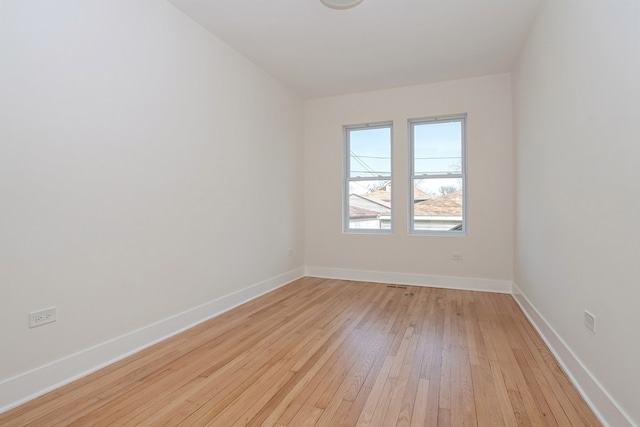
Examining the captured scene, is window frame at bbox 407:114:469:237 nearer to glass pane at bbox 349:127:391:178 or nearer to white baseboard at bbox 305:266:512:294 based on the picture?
glass pane at bbox 349:127:391:178

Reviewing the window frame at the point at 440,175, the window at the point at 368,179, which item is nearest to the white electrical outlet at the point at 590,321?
the window frame at the point at 440,175

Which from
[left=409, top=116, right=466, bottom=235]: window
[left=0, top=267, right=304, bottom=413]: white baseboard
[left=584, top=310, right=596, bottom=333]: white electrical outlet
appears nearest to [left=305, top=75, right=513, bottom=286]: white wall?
[left=409, top=116, right=466, bottom=235]: window

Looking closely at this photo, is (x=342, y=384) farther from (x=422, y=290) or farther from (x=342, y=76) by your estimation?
(x=342, y=76)

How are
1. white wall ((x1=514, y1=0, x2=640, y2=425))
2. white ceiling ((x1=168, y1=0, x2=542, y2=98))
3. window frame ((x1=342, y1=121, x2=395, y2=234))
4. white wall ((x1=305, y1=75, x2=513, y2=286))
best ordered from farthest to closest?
1. window frame ((x1=342, y1=121, x2=395, y2=234))
2. white wall ((x1=305, y1=75, x2=513, y2=286))
3. white ceiling ((x1=168, y1=0, x2=542, y2=98))
4. white wall ((x1=514, y1=0, x2=640, y2=425))

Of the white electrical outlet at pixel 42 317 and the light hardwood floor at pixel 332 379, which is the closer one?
the light hardwood floor at pixel 332 379

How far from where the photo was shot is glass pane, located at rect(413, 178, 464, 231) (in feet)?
14.9

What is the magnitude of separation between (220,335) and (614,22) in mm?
3219

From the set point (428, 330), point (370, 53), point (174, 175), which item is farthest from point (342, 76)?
point (428, 330)

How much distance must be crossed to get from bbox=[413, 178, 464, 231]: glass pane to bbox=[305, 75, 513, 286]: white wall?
18 centimetres

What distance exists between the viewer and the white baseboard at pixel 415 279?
4.21 meters

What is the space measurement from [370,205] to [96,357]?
150 inches

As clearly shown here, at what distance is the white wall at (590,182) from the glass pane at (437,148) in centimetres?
154

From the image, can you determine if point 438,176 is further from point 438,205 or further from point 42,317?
point 42,317

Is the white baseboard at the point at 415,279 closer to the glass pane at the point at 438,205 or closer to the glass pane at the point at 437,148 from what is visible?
the glass pane at the point at 438,205
